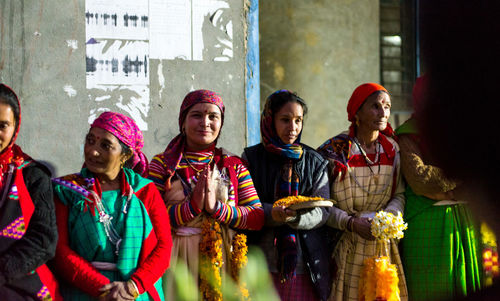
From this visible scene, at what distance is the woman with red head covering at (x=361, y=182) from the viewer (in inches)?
147

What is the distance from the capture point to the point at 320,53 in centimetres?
846

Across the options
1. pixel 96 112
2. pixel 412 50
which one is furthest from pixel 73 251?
pixel 412 50

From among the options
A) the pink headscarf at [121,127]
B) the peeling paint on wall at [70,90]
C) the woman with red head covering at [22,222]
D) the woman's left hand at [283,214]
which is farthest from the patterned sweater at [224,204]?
the peeling paint on wall at [70,90]

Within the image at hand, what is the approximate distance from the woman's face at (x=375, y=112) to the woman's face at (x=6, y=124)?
2.43 metres

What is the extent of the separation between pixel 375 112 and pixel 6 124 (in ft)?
8.21

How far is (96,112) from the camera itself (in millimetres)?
4742

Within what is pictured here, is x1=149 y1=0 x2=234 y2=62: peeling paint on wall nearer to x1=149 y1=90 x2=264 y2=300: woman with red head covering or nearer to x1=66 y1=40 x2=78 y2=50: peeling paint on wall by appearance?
x1=66 y1=40 x2=78 y2=50: peeling paint on wall

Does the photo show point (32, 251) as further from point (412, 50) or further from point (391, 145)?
point (412, 50)

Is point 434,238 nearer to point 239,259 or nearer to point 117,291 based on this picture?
point 239,259

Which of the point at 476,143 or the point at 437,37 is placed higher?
the point at 437,37

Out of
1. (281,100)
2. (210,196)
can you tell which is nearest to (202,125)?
(210,196)

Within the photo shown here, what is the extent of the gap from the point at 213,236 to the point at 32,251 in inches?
42.6

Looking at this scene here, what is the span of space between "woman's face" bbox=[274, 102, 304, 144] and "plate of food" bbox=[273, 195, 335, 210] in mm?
500

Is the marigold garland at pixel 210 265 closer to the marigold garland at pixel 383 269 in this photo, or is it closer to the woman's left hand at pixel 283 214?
the woman's left hand at pixel 283 214
